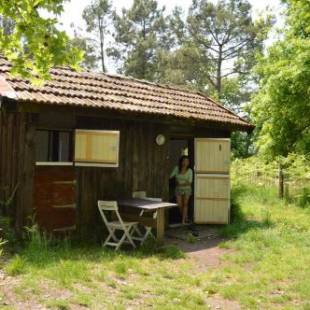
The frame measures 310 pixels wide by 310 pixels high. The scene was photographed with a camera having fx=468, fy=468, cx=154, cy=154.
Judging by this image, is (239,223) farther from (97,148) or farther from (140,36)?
(140,36)

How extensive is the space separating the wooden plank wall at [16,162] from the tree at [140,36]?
27.4 meters

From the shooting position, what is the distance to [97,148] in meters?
9.48

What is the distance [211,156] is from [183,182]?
1.05 metres

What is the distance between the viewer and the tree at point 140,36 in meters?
35.8

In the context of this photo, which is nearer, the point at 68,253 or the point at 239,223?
the point at 68,253

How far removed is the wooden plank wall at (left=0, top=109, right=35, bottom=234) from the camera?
868 cm

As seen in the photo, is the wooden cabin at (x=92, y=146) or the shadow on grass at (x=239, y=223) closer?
the wooden cabin at (x=92, y=146)

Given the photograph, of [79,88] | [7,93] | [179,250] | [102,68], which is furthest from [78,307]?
[102,68]

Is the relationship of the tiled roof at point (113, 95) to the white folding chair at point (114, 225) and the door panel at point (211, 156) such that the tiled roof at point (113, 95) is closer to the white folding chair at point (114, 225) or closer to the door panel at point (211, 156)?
the door panel at point (211, 156)

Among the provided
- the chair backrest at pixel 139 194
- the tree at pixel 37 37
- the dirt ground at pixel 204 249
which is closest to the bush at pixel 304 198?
the dirt ground at pixel 204 249

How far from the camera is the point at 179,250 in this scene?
8977 millimetres

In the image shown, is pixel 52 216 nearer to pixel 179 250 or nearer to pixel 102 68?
pixel 179 250

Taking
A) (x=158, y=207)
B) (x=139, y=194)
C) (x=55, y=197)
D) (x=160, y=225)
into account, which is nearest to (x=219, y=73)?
(x=139, y=194)

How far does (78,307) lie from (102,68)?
107 ft
